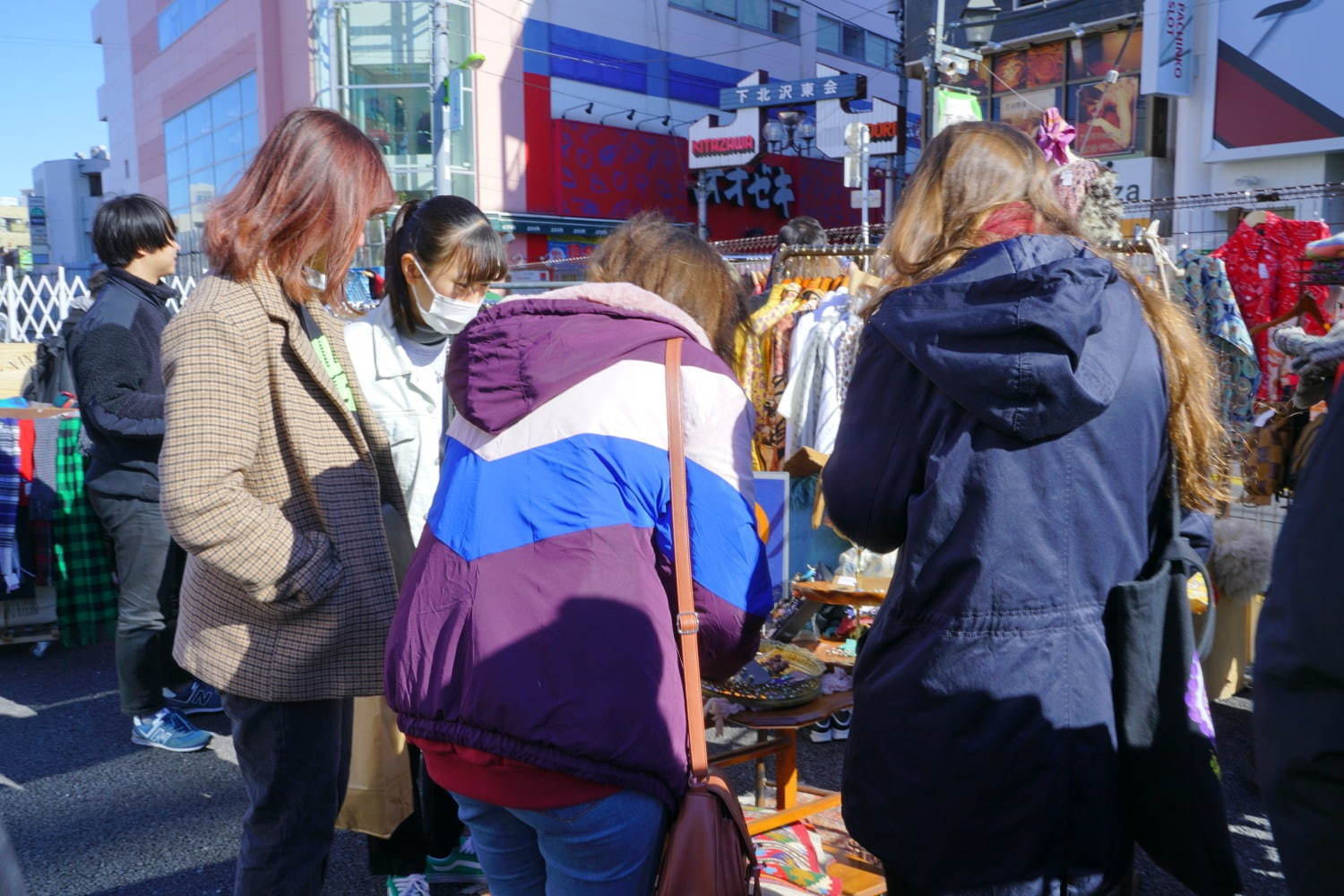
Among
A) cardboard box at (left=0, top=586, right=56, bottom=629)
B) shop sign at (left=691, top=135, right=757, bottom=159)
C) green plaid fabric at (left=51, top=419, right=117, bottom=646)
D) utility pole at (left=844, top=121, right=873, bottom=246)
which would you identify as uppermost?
shop sign at (left=691, top=135, right=757, bottom=159)

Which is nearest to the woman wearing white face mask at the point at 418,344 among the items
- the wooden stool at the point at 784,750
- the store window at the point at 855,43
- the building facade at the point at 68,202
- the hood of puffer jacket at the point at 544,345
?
the wooden stool at the point at 784,750

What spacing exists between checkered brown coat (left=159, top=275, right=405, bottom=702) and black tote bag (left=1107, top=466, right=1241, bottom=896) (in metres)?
1.30

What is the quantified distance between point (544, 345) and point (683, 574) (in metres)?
0.39

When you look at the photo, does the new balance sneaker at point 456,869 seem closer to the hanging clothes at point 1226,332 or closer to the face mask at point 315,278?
the face mask at point 315,278

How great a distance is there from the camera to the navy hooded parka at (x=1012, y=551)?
4.64ft

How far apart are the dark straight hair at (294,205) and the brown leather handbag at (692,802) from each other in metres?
0.85

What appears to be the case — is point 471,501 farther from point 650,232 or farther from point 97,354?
point 97,354

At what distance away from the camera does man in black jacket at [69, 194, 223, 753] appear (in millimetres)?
3713

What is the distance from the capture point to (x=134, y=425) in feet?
12.2

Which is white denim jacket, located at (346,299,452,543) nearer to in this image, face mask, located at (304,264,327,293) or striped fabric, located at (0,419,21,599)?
face mask, located at (304,264,327,293)

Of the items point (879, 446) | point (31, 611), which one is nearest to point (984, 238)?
point (879, 446)

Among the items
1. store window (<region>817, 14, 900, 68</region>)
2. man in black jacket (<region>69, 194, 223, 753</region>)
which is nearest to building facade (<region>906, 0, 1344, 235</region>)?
man in black jacket (<region>69, 194, 223, 753</region>)

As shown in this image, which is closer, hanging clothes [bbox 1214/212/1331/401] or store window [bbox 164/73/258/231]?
hanging clothes [bbox 1214/212/1331/401]

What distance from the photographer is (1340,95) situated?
12609 mm
